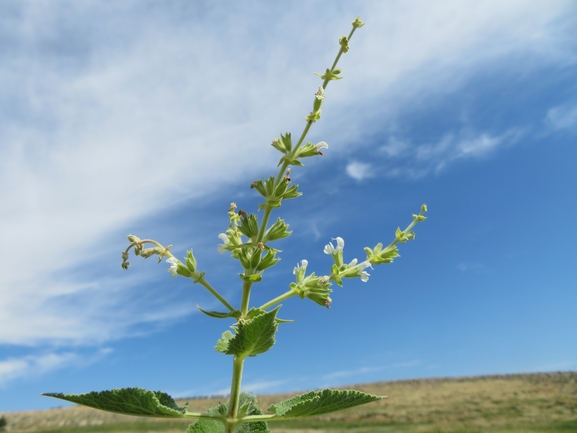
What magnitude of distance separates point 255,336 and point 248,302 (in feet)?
0.62

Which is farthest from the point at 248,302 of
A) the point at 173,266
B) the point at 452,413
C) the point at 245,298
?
the point at 452,413

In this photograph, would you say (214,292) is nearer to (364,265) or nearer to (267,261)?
(267,261)

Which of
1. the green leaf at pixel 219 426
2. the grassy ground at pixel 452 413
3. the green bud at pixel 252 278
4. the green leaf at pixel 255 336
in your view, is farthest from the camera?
the grassy ground at pixel 452 413

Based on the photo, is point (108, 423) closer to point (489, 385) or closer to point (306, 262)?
point (306, 262)

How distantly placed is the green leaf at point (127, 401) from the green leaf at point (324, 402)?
1.50 feet

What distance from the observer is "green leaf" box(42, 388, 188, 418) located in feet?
5.00

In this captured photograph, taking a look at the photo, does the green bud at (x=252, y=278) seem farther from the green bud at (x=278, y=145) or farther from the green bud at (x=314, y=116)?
the green bud at (x=314, y=116)

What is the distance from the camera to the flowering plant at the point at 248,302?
1565 mm

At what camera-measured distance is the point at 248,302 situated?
1.70m

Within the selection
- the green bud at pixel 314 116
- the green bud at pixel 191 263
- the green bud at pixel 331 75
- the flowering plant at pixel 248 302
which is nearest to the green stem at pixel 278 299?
the flowering plant at pixel 248 302

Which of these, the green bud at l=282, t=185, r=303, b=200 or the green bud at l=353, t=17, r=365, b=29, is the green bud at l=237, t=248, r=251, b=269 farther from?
the green bud at l=353, t=17, r=365, b=29

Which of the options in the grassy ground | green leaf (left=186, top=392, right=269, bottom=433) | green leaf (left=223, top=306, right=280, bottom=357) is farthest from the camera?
the grassy ground

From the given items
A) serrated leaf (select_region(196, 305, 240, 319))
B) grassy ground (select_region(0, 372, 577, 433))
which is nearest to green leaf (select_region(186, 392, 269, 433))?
serrated leaf (select_region(196, 305, 240, 319))

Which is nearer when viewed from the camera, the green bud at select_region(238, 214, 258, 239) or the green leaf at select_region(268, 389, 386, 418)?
the green leaf at select_region(268, 389, 386, 418)
